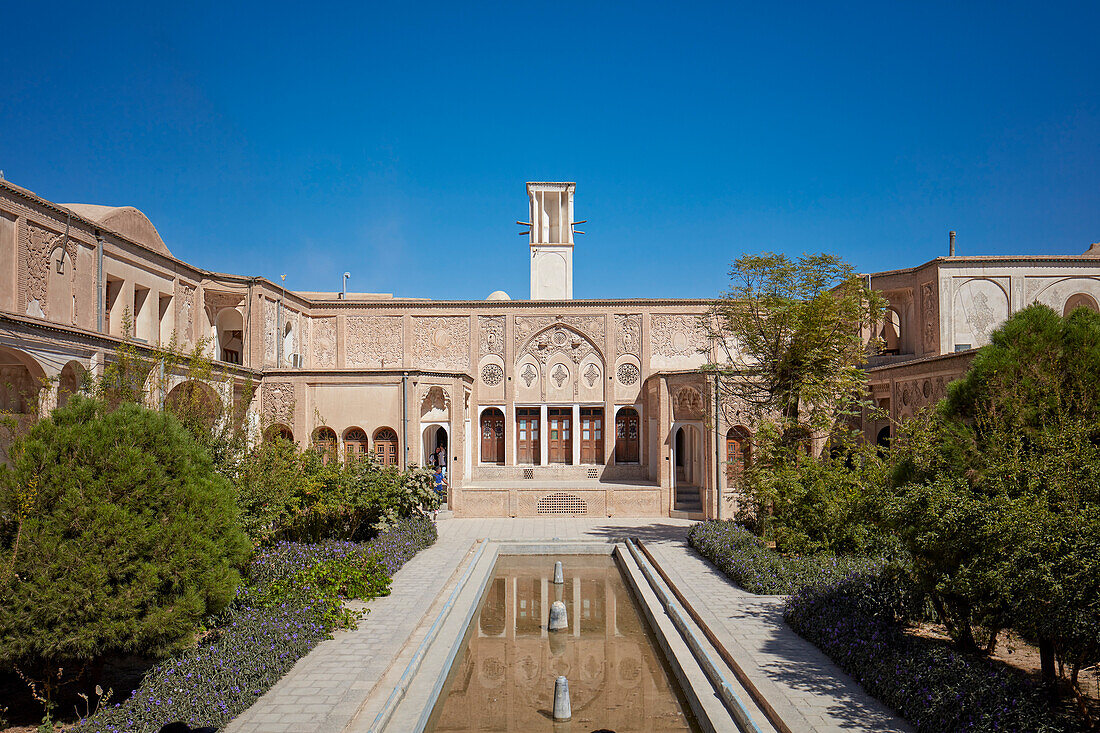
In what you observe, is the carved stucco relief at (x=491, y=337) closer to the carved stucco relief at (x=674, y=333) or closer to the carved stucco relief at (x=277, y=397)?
the carved stucco relief at (x=674, y=333)

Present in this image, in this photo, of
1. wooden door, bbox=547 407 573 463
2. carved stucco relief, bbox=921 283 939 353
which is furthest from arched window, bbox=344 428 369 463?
carved stucco relief, bbox=921 283 939 353

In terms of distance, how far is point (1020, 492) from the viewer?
17.6 feet

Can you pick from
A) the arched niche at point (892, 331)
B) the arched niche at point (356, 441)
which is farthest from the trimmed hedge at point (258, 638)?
the arched niche at point (892, 331)

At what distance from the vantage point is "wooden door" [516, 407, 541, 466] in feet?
74.8

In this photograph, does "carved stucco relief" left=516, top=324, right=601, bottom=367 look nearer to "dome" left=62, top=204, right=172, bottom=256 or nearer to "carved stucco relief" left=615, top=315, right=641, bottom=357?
"carved stucco relief" left=615, top=315, right=641, bottom=357

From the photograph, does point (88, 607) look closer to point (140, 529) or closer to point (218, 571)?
point (140, 529)

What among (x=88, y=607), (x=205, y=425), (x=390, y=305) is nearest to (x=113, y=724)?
(x=88, y=607)

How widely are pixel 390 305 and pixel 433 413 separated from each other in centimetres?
481

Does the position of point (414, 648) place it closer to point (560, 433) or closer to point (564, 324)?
point (560, 433)

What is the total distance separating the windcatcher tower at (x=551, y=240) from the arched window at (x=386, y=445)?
7.63 m

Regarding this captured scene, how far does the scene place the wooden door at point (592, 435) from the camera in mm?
22516

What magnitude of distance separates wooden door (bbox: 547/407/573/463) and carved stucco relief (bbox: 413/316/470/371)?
338 centimetres

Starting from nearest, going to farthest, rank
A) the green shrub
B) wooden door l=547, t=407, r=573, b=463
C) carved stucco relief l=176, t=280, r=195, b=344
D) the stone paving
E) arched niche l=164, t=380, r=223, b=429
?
the stone paving → arched niche l=164, t=380, r=223, b=429 → the green shrub → carved stucco relief l=176, t=280, r=195, b=344 → wooden door l=547, t=407, r=573, b=463

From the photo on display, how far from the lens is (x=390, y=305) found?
22562 millimetres
